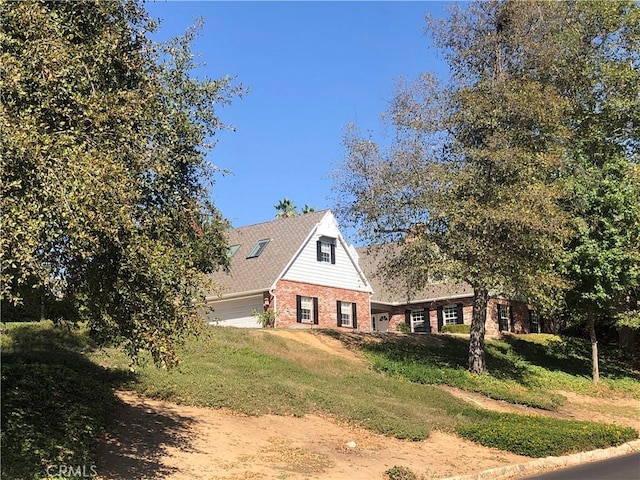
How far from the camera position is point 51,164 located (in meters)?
7.90

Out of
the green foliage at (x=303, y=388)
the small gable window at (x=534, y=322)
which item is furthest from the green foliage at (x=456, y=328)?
the green foliage at (x=303, y=388)

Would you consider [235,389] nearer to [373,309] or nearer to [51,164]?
[51,164]

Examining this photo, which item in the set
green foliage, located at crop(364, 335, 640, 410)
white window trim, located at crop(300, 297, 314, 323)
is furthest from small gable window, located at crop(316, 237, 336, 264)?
green foliage, located at crop(364, 335, 640, 410)

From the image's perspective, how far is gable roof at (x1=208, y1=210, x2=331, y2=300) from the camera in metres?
33.0

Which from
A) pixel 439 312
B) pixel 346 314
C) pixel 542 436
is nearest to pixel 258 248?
pixel 346 314

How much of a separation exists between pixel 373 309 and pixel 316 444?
94.3ft

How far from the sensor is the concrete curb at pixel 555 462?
12.9 meters

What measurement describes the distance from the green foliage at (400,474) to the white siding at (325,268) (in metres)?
20.6

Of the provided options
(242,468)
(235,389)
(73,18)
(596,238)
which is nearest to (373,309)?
(596,238)

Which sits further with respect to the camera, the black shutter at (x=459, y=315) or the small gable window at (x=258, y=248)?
the black shutter at (x=459, y=315)

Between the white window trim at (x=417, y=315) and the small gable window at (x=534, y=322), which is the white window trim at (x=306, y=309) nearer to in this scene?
the white window trim at (x=417, y=315)

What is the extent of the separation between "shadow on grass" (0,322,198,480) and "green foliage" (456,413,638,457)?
7269 millimetres

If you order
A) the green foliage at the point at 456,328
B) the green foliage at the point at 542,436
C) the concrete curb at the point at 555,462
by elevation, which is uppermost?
the green foliage at the point at 456,328

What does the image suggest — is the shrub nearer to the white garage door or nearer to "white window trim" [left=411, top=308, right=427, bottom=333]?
"white window trim" [left=411, top=308, right=427, bottom=333]
